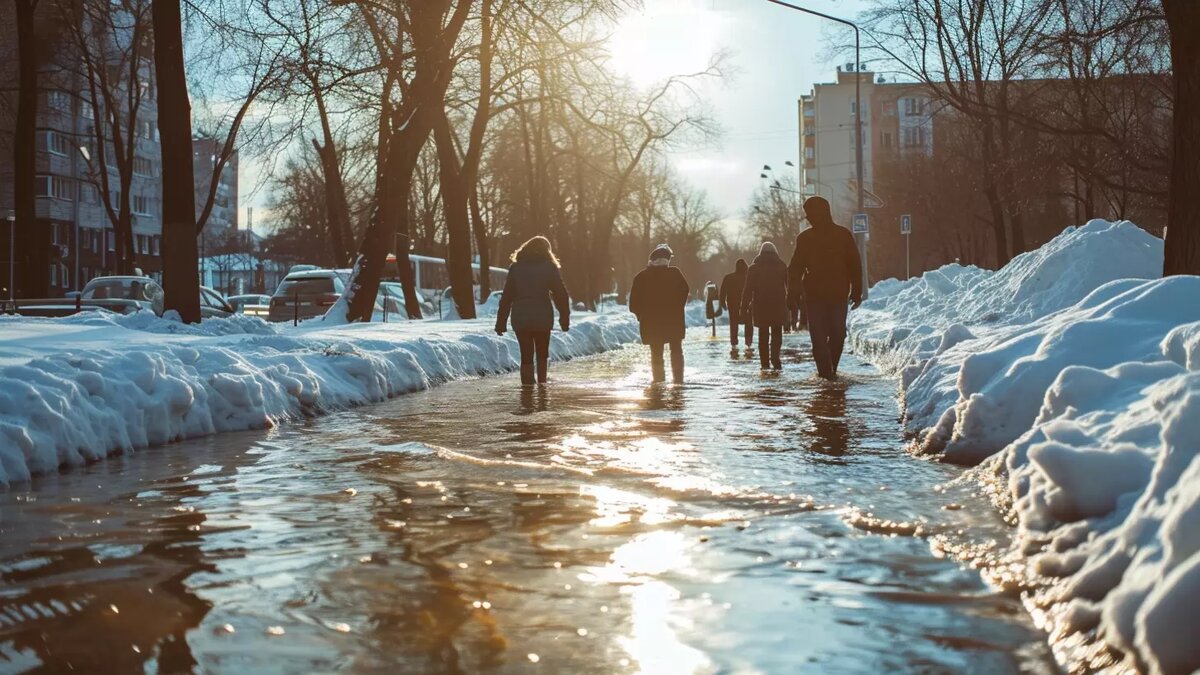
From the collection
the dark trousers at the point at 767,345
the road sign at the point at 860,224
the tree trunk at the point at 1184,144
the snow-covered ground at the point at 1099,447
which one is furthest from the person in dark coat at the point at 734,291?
the snow-covered ground at the point at 1099,447

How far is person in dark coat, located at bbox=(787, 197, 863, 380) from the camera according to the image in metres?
14.5

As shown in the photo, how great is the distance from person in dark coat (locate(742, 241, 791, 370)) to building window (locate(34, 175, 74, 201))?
59573mm

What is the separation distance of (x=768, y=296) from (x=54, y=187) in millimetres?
63417

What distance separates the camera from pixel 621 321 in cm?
3856

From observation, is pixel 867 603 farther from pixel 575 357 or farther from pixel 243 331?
pixel 575 357

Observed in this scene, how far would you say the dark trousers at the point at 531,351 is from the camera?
1522 cm

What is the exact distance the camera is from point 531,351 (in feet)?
50.7

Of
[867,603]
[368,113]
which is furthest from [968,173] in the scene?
[867,603]

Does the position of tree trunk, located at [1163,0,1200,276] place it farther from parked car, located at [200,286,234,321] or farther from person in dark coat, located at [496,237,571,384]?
parked car, located at [200,286,234,321]

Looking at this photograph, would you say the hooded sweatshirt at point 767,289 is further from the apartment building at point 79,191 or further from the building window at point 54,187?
the building window at point 54,187

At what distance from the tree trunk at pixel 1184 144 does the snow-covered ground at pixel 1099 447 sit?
289 centimetres

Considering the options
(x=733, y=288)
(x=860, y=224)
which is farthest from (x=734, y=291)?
(x=860, y=224)

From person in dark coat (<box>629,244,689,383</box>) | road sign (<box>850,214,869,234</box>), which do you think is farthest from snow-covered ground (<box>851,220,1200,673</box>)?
road sign (<box>850,214,869,234</box>)

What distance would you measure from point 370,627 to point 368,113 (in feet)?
107
